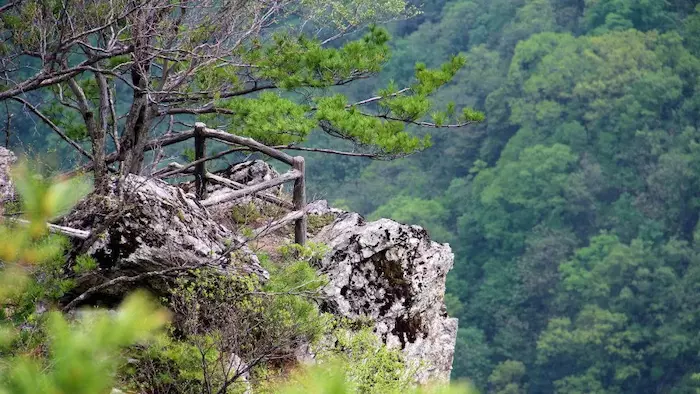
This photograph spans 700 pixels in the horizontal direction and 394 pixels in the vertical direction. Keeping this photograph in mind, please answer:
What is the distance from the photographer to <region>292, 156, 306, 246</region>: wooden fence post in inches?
273

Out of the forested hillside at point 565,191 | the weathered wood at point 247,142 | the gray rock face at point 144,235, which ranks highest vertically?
the gray rock face at point 144,235

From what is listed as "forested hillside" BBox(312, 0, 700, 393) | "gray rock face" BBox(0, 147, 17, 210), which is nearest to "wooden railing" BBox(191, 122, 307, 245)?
"gray rock face" BBox(0, 147, 17, 210)

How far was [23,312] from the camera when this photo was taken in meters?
4.27

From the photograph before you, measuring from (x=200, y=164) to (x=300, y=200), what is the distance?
0.75 metres

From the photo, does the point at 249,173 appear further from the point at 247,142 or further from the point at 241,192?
the point at 241,192

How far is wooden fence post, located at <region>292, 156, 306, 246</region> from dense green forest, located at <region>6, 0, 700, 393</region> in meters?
30.6

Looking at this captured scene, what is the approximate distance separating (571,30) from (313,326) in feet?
165

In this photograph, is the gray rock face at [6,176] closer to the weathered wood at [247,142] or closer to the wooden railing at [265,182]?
the wooden railing at [265,182]

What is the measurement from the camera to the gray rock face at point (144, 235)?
18.1 feet

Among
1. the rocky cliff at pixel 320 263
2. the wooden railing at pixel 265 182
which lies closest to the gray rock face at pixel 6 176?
the rocky cliff at pixel 320 263

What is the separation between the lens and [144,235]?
5.61 meters

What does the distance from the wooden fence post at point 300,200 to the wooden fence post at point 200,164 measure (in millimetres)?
679

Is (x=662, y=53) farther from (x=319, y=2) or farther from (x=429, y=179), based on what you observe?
(x=319, y=2)

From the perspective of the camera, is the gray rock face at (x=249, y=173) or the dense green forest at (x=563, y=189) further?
the dense green forest at (x=563, y=189)
